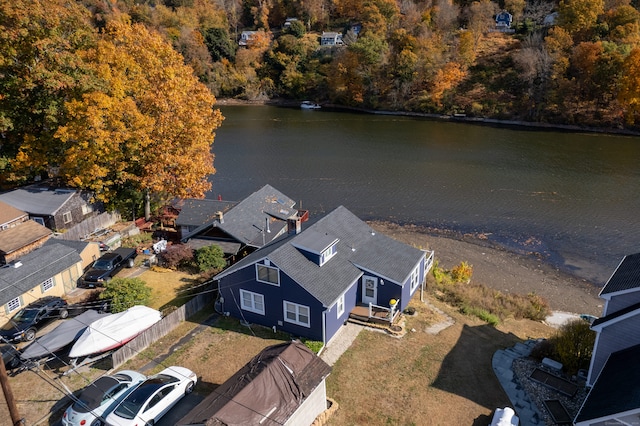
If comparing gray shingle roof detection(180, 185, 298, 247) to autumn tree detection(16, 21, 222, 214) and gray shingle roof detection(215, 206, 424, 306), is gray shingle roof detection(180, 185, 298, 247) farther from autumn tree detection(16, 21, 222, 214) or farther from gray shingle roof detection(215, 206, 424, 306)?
autumn tree detection(16, 21, 222, 214)

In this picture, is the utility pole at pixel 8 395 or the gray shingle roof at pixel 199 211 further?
the gray shingle roof at pixel 199 211

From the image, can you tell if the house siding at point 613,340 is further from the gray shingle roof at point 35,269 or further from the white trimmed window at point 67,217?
the white trimmed window at point 67,217

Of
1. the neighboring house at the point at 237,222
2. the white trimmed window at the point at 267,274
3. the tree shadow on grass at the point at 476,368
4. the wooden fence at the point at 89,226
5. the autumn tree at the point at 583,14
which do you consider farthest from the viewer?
the autumn tree at the point at 583,14

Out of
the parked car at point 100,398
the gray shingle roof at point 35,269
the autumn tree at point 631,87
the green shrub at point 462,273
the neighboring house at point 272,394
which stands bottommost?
the green shrub at point 462,273

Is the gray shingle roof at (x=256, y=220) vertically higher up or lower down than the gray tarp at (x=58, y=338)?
higher up

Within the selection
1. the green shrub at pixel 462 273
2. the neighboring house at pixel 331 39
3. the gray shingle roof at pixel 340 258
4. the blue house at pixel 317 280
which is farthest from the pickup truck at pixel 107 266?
the neighboring house at pixel 331 39

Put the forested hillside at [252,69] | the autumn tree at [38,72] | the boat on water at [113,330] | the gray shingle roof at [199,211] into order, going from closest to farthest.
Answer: the boat on water at [113,330], the autumn tree at [38,72], the gray shingle roof at [199,211], the forested hillside at [252,69]

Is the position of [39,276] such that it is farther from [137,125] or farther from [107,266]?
[137,125]

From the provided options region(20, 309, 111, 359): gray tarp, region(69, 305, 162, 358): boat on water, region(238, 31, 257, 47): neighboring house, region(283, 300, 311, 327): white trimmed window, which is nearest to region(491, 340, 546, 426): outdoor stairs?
region(283, 300, 311, 327): white trimmed window

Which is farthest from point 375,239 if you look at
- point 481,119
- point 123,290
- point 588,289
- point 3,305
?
point 481,119
